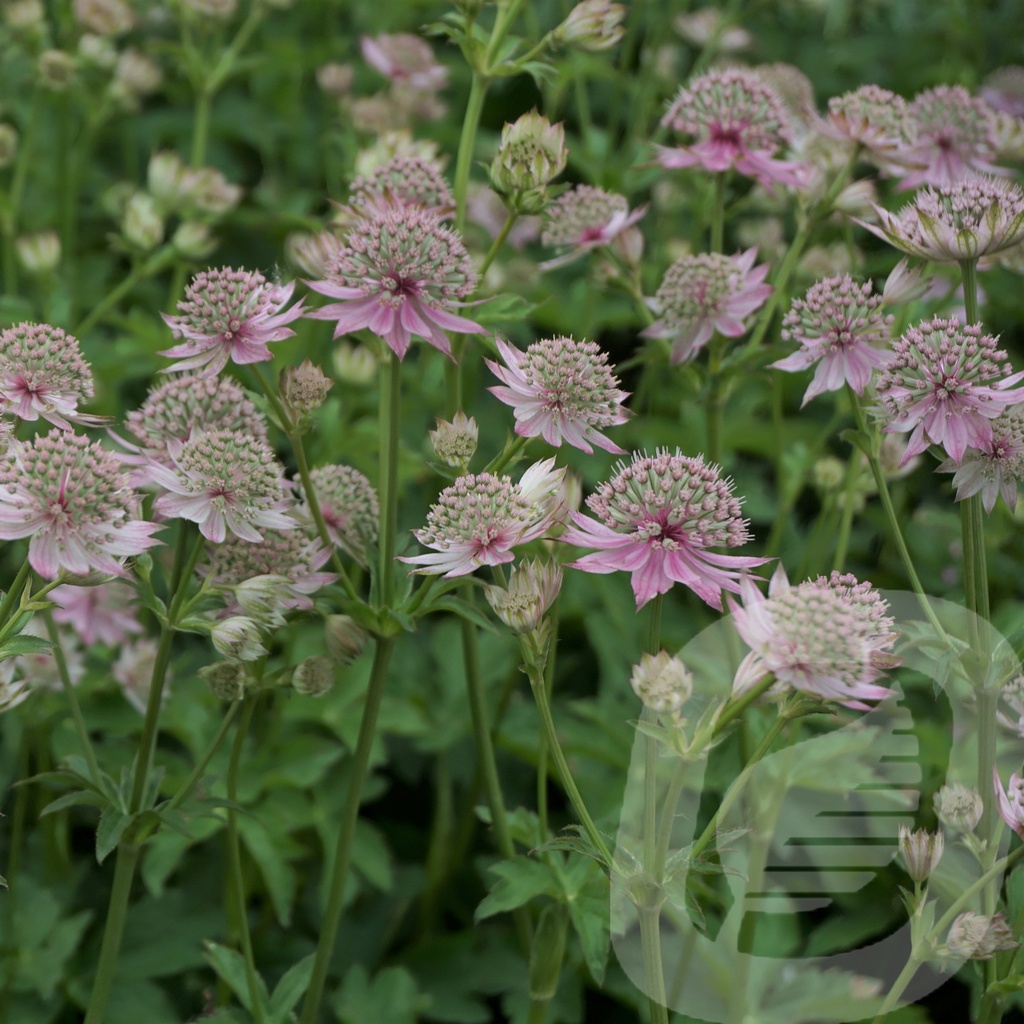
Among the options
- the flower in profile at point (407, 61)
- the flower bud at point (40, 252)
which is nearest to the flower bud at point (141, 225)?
the flower bud at point (40, 252)

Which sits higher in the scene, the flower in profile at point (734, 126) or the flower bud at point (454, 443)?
the flower in profile at point (734, 126)

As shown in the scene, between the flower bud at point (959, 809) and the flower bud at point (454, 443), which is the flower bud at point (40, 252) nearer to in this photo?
the flower bud at point (454, 443)

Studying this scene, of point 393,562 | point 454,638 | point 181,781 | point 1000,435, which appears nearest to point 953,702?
point 1000,435

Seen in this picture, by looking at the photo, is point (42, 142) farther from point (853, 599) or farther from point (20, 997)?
point (853, 599)

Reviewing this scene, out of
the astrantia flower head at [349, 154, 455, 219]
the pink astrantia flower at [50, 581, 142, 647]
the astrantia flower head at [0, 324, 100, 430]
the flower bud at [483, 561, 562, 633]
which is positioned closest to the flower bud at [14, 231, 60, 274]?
the pink astrantia flower at [50, 581, 142, 647]

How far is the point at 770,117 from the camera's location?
1.57m

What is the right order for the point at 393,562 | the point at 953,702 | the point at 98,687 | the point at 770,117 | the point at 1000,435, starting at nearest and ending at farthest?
1. the point at 1000,435
2. the point at 393,562
3. the point at 953,702
4. the point at 770,117
5. the point at 98,687

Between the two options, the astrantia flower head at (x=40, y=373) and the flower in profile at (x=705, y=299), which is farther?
the flower in profile at (x=705, y=299)

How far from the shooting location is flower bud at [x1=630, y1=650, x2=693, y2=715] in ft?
3.14

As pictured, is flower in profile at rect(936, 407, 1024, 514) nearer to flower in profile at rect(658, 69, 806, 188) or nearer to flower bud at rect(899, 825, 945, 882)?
flower bud at rect(899, 825, 945, 882)

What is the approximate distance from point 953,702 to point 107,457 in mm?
1003

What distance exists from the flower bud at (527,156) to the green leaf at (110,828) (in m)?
0.75

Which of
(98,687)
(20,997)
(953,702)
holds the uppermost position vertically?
(953,702)

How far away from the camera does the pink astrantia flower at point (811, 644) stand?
92 centimetres
